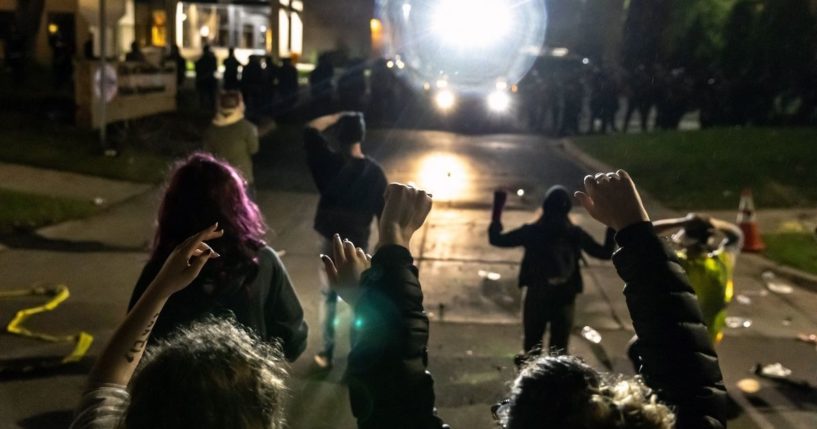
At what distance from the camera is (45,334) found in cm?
664

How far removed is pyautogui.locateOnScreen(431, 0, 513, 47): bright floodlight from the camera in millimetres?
32531

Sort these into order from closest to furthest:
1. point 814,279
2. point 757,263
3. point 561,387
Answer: point 561,387
point 814,279
point 757,263

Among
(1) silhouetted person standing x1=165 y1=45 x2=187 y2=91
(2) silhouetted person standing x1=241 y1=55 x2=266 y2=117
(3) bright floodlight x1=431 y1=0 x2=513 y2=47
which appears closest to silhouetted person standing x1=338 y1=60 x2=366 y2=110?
(2) silhouetted person standing x1=241 y1=55 x2=266 y2=117

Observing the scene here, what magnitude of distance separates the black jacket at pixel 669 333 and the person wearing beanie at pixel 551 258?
3059 mm

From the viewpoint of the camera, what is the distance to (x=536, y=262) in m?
5.34

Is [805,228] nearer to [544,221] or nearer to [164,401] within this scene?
[544,221]

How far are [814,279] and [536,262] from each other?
501 centimetres

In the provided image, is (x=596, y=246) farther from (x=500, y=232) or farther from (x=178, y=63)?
(x=178, y=63)

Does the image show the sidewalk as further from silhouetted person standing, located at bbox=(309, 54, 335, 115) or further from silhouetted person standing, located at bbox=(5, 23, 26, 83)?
silhouetted person standing, located at bbox=(309, 54, 335, 115)

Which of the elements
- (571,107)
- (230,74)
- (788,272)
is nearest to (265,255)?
(788,272)

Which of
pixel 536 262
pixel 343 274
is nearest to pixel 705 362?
pixel 343 274

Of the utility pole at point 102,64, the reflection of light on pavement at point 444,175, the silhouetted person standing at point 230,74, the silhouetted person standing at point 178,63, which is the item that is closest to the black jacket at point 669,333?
the reflection of light on pavement at point 444,175

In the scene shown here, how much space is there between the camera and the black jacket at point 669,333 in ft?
6.89

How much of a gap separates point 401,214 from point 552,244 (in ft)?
10.3
